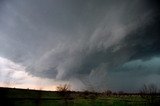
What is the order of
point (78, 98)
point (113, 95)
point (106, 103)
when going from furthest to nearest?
1. point (113, 95)
2. point (106, 103)
3. point (78, 98)

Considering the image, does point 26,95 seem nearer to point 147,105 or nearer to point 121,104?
point 121,104

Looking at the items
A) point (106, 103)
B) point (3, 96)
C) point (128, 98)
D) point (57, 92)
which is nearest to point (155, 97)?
point (128, 98)

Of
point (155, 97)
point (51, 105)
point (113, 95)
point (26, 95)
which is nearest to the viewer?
point (26, 95)

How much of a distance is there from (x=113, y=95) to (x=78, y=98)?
4519mm

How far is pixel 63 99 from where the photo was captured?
695 inches

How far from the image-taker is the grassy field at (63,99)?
1467 cm

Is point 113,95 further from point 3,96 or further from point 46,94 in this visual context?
point 3,96

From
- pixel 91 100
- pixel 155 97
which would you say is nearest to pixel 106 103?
pixel 91 100

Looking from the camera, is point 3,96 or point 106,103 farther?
point 106,103

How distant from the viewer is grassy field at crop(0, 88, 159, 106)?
14671 mm

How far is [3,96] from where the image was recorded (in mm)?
14219

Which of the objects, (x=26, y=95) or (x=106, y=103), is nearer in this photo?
(x=26, y=95)

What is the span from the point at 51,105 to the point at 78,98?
2.59 meters

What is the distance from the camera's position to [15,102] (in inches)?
584
